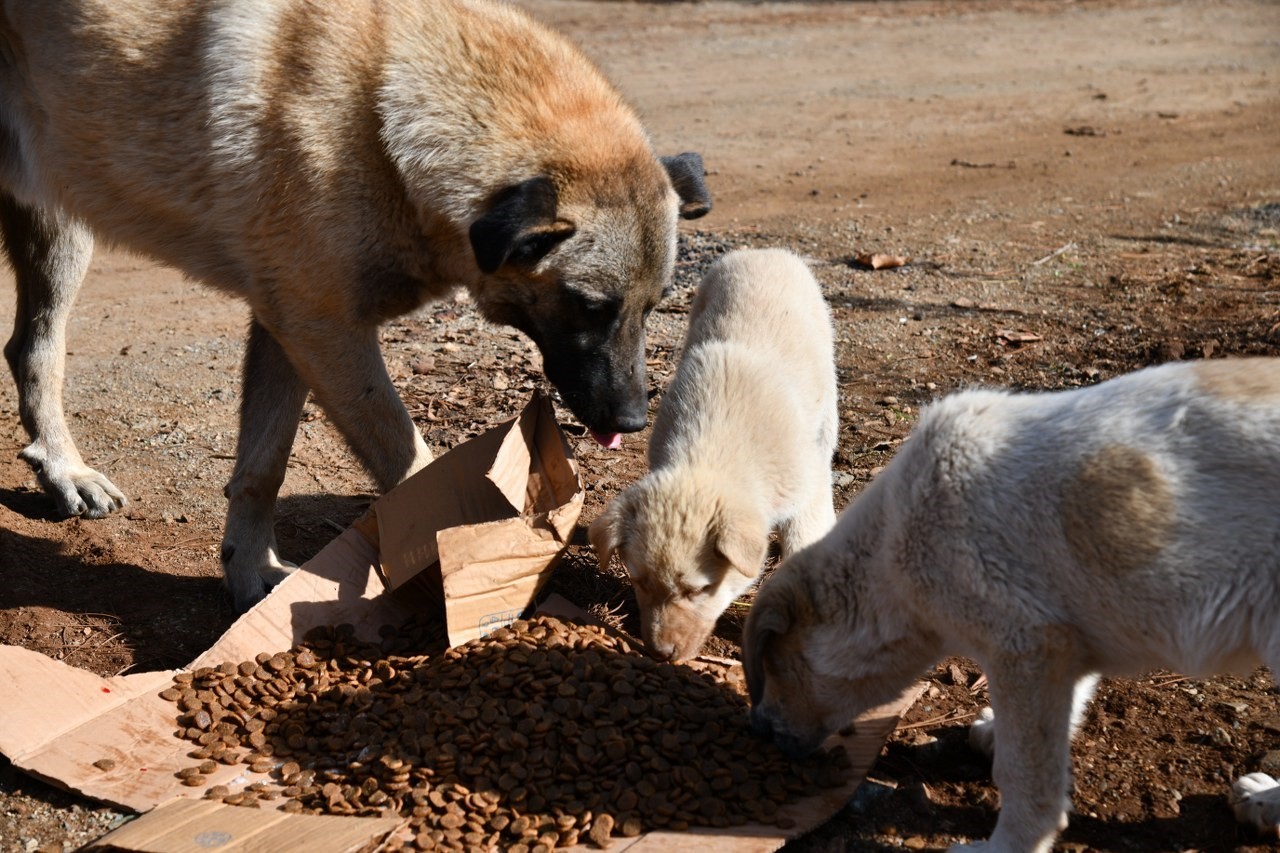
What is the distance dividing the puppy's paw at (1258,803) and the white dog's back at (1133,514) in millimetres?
476

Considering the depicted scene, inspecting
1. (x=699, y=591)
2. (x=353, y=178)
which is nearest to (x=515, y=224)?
(x=353, y=178)

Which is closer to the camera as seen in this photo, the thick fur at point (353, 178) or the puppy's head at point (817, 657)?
the puppy's head at point (817, 657)

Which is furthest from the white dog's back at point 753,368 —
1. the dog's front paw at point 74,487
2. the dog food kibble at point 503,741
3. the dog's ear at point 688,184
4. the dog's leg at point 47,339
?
the dog's leg at point 47,339

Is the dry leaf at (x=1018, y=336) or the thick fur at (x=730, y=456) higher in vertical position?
the thick fur at (x=730, y=456)

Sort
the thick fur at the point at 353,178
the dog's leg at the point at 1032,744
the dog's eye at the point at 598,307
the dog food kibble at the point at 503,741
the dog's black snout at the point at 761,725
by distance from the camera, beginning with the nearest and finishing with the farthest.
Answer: the dog's leg at the point at 1032,744, the dog food kibble at the point at 503,741, the dog's black snout at the point at 761,725, the thick fur at the point at 353,178, the dog's eye at the point at 598,307

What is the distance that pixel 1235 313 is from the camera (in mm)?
7301

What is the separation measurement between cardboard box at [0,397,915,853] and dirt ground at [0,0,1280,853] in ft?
0.47

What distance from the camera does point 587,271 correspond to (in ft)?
15.0

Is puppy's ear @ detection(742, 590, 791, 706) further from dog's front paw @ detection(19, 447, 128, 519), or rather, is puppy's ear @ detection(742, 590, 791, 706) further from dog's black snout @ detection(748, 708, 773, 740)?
dog's front paw @ detection(19, 447, 128, 519)

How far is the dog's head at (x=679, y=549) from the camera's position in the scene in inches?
166

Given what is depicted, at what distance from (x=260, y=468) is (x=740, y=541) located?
1.99 meters

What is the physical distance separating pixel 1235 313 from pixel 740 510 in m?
4.34

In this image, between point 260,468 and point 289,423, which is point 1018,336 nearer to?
point 289,423

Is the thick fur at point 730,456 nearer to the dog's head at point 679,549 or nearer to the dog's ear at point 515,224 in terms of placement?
the dog's head at point 679,549
